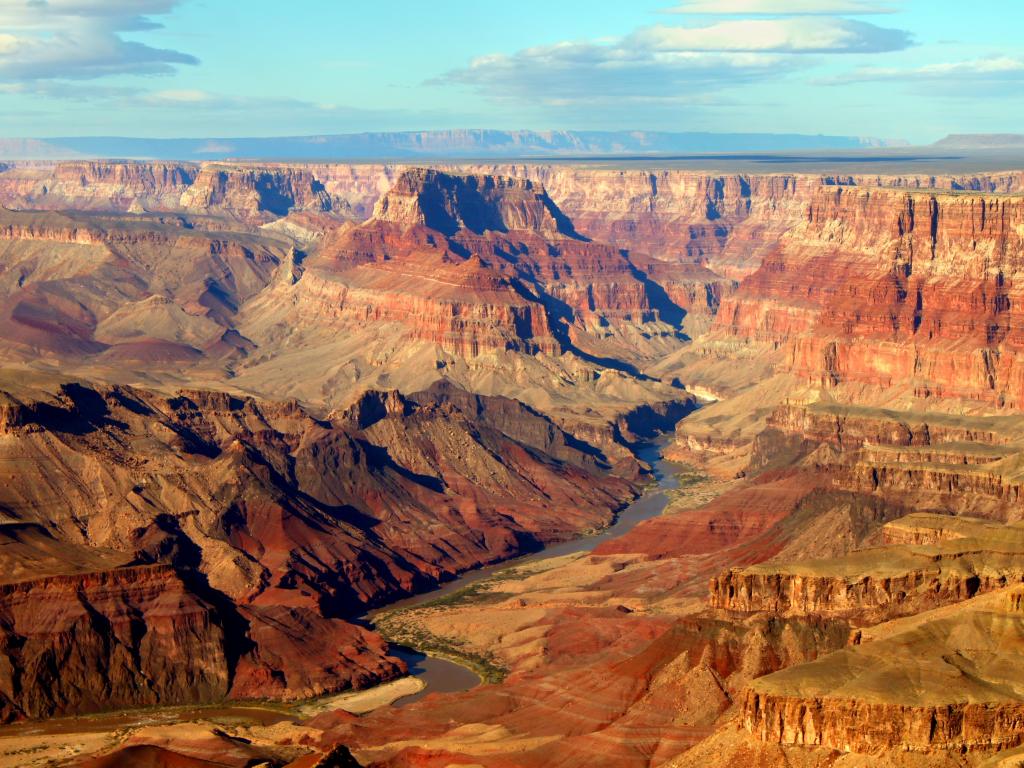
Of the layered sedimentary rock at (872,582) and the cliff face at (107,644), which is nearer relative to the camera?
the layered sedimentary rock at (872,582)

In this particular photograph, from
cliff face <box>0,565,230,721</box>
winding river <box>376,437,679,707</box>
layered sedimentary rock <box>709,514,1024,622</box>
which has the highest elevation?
layered sedimentary rock <box>709,514,1024,622</box>

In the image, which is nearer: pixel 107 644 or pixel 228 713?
pixel 228 713

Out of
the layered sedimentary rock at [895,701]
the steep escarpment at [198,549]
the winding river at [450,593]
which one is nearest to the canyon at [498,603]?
the layered sedimentary rock at [895,701]

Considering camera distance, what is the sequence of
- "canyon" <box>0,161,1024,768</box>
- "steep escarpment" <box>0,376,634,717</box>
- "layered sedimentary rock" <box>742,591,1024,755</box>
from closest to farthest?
"layered sedimentary rock" <box>742,591,1024,755</box>, "canyon" <box>0,161,1024,768</box>, "steep escarpment" <box>0,376,634,717</box>

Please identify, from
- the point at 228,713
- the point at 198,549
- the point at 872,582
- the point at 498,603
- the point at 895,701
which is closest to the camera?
the point at 895,701

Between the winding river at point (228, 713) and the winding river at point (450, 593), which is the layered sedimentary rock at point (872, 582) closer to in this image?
the winding river at point (450, 593)

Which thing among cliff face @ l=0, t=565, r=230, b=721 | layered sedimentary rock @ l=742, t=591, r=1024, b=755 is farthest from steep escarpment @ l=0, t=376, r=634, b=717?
layered sedimentary rock @ l=742, t=591, r=1024, b=755

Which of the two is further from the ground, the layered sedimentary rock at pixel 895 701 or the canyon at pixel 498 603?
the layered sedimentary rock at pixel 895 701

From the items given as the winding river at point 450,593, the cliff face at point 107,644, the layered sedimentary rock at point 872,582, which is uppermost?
the layered sedimentary rock at point 872,582

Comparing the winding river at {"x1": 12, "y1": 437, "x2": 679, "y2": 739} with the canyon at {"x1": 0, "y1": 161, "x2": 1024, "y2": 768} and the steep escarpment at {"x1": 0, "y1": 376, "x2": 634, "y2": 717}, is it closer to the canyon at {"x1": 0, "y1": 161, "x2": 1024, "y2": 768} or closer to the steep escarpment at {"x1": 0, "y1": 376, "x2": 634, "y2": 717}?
the canyon at {"x1": 0, "y1": 161, "x2": 1024, "y2": 768}

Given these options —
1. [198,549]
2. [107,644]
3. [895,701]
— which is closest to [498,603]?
[198,549]

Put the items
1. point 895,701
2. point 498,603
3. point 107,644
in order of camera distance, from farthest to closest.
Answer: point 498,603
point 107,644
point 895,701

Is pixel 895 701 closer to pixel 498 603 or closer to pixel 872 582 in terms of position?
pixel 872 582
